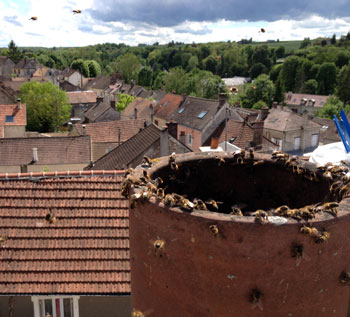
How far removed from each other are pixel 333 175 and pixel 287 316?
6.74 feet

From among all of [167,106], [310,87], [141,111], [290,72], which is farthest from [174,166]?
[290,72]

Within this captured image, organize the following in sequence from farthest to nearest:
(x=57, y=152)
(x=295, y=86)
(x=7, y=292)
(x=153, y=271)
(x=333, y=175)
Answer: (x=295, y=86) → (x=57, y=152) → (x=7, y=292) → (x=333, y=175) → (x=153, y=271)

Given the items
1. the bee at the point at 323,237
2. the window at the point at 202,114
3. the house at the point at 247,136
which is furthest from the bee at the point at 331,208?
the window at the point at 202,114

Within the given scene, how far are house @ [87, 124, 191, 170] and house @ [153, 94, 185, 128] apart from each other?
84.7 ft

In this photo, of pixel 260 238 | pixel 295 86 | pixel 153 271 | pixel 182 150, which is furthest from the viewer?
pixel 295 86

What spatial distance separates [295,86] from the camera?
119750mm

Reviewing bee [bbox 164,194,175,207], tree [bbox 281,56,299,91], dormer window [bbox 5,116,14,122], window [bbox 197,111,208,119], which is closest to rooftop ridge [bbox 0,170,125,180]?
bee [bbox 164,194,175,207]

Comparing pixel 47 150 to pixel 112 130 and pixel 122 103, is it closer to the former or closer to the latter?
pixel 112 130

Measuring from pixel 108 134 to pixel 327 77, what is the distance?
94855 millimetres

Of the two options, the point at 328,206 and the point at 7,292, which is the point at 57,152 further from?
the point at 328,206

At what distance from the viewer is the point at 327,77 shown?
114 m

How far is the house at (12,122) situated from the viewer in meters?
42.8

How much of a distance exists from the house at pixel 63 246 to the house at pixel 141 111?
4625 cm

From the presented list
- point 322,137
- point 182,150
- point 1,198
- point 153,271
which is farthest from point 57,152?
point 322,137
